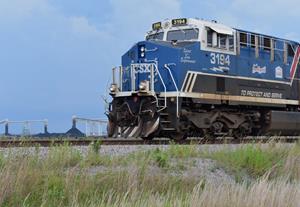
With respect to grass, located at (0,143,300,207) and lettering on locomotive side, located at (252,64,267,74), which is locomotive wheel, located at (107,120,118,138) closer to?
lettering on locomotive side, located at (252,64,267,74)

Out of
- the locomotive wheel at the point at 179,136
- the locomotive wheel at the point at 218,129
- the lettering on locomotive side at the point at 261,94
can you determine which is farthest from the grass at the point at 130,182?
the lettering on locomotive side at the point at 261,94

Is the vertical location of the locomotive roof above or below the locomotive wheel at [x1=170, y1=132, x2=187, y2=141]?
above

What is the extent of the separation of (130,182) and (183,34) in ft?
32.0

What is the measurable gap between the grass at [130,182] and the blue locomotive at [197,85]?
5.54m

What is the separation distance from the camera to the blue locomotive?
47.5 ft

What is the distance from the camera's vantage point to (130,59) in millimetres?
16219

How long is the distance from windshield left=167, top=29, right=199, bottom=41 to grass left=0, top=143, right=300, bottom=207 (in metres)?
6.83

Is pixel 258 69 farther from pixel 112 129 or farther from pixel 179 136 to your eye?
pixel 112 129

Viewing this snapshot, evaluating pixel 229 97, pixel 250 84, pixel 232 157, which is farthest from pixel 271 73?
pixel 232 157

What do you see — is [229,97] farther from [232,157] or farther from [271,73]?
[232,157]

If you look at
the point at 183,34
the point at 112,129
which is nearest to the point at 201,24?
the point at 183,34

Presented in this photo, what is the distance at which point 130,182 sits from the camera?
642 cm

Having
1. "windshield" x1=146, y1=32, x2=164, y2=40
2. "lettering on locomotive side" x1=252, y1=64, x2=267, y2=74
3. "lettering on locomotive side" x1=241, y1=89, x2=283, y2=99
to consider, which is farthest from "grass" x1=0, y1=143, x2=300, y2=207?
"lettering on locomotive side" x1=252, y1=64, x2=267, y2=74

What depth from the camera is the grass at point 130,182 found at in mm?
5398
